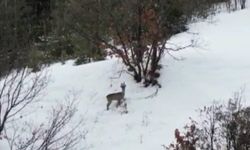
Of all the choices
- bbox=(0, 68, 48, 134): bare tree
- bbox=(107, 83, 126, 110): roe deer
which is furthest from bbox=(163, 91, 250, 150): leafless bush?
bbox=(107, 83, 126, 110): roe deer

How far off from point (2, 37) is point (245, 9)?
1868cm

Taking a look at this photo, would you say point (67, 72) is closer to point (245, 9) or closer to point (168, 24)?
point (168, 24)

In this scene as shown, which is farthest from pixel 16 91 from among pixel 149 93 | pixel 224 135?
pixel 224 135

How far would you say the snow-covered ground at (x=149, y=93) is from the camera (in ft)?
44.7

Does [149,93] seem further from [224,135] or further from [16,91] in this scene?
[224,135]

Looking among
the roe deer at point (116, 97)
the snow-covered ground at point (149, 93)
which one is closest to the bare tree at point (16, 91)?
the snow-covered ground at point (149, 93)

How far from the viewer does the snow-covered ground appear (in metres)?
13.6

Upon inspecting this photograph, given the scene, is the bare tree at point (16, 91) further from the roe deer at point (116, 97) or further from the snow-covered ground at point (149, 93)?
the roe deer at point (116, 97)

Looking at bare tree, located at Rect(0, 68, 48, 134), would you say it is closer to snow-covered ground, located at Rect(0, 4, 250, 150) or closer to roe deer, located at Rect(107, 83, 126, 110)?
snow-covered ground, located at Rect(0, 4, 250, 150)

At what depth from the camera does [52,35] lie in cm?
2823

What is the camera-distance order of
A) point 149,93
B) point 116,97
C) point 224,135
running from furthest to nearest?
point 149,93
point 116,97
point 224,135

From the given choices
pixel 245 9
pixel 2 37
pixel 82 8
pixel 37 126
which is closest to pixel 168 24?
pixel 82 8

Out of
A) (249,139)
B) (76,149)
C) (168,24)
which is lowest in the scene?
(76,149)

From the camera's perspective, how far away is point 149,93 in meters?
15.3
